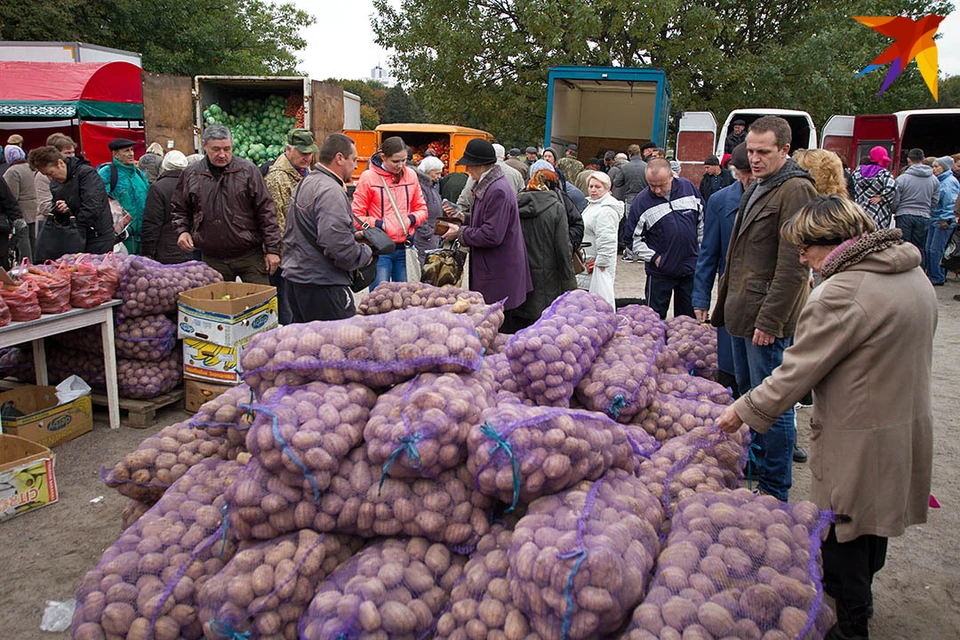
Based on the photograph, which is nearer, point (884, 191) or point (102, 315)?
point (102, 315)

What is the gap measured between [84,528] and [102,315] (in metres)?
1.64

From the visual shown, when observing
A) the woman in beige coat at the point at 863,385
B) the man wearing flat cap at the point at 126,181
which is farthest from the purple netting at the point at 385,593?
the man wearing flat cap at the point at 126,181

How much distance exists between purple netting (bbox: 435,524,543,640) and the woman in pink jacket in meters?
4.10

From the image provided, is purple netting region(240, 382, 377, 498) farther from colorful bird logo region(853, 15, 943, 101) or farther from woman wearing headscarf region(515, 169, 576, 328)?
colorful bird logo region(853, 15, 943, 101)

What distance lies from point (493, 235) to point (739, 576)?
332cm

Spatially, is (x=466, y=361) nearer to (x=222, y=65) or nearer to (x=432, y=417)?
(x=432, y=417)

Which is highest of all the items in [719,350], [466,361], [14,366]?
[466,361]

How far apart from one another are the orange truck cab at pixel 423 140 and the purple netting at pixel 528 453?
1386 centimetres

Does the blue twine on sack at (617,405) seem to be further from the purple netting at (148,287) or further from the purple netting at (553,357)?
the purple netting at (148,287)

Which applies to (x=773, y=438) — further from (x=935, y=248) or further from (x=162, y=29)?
(x=162, y=29)

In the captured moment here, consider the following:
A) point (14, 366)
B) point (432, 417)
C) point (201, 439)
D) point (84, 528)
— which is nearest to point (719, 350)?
point (432, 417)

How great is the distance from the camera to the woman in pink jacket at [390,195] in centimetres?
596

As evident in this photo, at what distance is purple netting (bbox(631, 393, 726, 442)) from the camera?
3.36m

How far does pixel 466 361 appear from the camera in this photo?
2.65 meters
